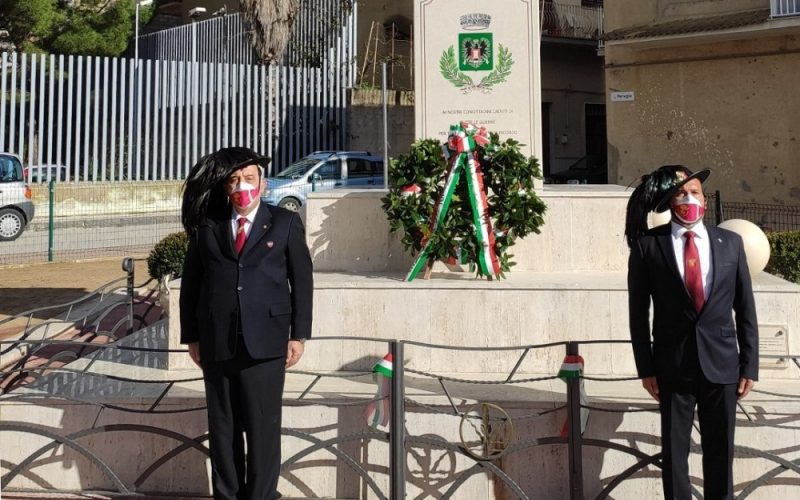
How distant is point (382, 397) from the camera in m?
4.50

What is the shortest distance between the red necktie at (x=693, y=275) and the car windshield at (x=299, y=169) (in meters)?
16.2

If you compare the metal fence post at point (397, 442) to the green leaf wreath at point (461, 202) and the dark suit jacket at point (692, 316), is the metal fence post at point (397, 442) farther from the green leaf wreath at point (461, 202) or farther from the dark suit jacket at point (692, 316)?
the green leaf wreath at point (461, 202)

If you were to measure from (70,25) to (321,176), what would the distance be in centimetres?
1072

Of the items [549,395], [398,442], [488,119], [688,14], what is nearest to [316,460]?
[398,442]

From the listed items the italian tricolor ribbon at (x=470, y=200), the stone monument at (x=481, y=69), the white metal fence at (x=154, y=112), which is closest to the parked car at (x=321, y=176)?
the white metal fence at (x=154, y=112)

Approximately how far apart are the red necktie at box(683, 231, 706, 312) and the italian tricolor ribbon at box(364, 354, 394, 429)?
1.54 metres

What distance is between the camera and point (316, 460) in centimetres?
472

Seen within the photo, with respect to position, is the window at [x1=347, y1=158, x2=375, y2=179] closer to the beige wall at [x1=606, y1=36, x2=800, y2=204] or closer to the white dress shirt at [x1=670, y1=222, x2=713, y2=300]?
the beige wall at [x1=606, y1=36, x2=800, y2=204]

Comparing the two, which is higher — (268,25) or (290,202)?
(268,25)

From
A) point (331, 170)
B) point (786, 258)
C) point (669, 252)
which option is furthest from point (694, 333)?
point (331, 170)

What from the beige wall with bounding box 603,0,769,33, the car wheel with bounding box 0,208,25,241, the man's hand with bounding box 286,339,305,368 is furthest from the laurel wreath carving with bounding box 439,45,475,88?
the beige wall with bounding box 603,0,769,33

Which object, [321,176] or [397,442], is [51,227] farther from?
[397,442]

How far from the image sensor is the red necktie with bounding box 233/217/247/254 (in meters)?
3.96

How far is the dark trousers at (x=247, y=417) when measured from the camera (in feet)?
12.8
